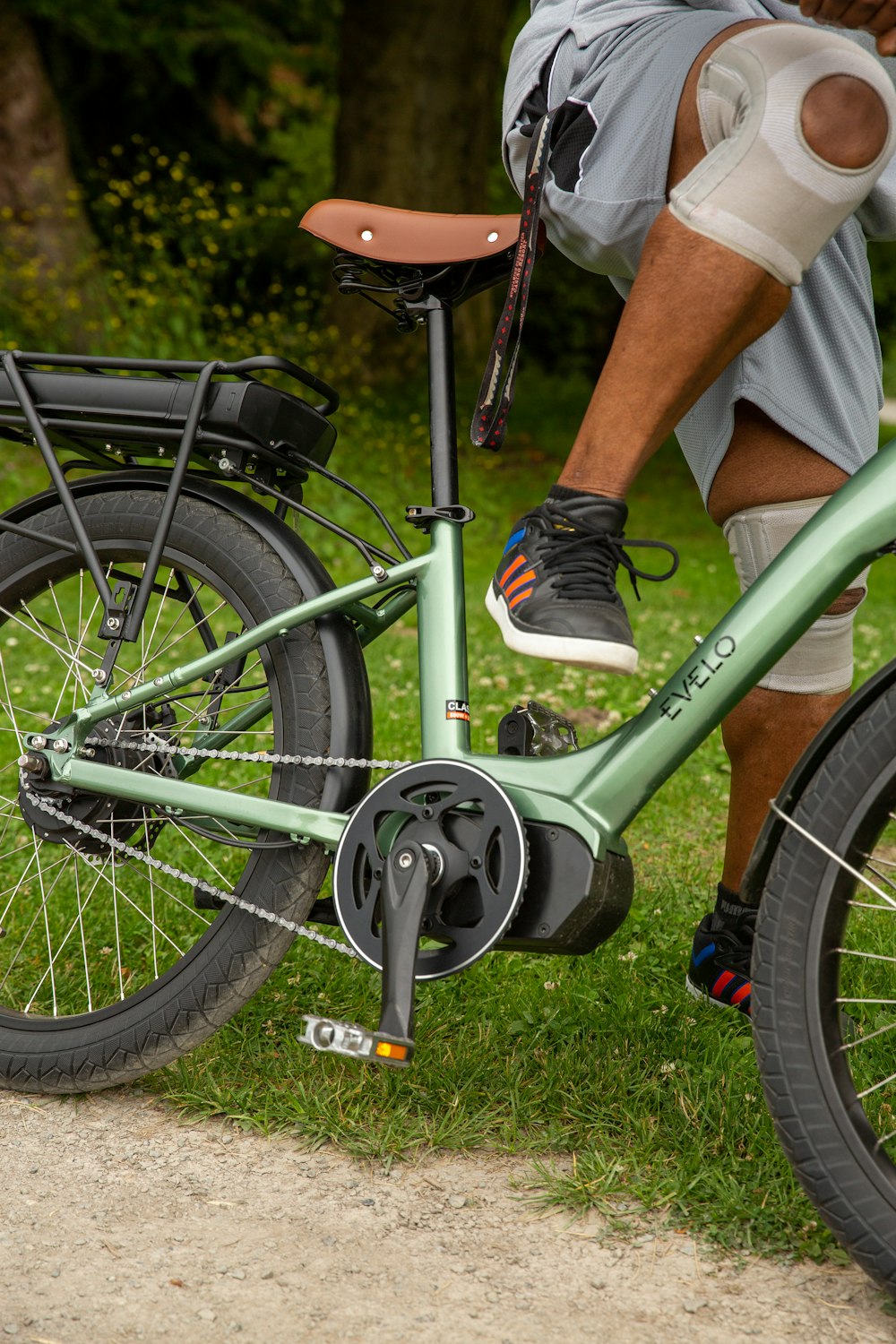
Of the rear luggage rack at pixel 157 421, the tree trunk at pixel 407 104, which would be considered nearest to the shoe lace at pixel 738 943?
the rear luggage rack at pixel 157 421

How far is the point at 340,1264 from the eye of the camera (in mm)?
1706

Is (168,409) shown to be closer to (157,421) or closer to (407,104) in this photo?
(157,421)

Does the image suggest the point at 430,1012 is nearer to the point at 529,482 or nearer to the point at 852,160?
the point at 852,160

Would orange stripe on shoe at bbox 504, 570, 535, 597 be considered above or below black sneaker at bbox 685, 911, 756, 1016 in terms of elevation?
above

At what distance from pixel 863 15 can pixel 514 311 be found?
1.96 ft

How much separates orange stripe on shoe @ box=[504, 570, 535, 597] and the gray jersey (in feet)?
2.45

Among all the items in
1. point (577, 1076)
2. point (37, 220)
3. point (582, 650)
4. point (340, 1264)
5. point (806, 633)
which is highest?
point (37, 220)

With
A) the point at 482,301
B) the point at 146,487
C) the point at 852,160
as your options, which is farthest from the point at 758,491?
the point at 482,301

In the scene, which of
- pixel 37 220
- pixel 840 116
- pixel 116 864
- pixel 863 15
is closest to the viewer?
pixel 863 15

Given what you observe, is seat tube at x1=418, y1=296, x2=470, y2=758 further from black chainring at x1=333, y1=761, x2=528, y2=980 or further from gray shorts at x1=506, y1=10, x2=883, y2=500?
gray shorts at x1=506, y1=10, x2=883, y2=500

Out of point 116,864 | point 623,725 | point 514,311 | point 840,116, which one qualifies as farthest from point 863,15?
point 116,864

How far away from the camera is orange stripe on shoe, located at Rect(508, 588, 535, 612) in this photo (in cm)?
181

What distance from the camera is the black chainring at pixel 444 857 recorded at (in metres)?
1.83

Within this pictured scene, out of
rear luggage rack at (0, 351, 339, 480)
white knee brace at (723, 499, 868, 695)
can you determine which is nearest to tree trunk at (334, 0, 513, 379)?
rear luggage rack at (0, 351, 339, 480)
